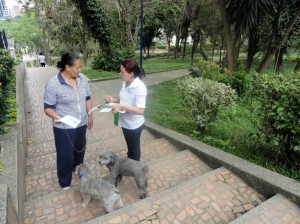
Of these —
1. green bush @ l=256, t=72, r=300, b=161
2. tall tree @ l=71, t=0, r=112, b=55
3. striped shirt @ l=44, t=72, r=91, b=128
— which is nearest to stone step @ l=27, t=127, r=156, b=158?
striped shirt @ l=44, t=72, r=91, b=128

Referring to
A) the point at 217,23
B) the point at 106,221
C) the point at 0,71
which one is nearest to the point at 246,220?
the point at 106,221

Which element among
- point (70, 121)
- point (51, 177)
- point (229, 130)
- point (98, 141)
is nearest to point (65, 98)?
point (70, 121)

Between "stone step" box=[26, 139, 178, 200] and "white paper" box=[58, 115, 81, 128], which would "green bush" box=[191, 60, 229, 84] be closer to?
"stone step" box=[26, 139, 178, 200]

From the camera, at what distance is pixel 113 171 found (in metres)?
2.75

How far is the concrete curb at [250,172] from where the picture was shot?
8.50ft

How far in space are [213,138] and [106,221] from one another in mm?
2415

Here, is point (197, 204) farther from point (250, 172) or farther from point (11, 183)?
point (11, 183)

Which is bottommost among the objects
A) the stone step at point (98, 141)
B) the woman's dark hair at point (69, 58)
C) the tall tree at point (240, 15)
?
the stone step at point (98, 141)

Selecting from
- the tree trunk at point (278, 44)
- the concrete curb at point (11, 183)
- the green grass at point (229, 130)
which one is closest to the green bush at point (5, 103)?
the concrete curb at point (11, 183)

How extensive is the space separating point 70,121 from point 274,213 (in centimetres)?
225

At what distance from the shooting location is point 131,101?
271 centimetres

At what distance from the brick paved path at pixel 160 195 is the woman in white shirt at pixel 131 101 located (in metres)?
0.67

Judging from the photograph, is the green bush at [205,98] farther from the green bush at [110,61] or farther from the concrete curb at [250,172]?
the green bush at [110,61]

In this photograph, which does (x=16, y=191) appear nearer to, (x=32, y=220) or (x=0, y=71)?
(x=32, y=220)
